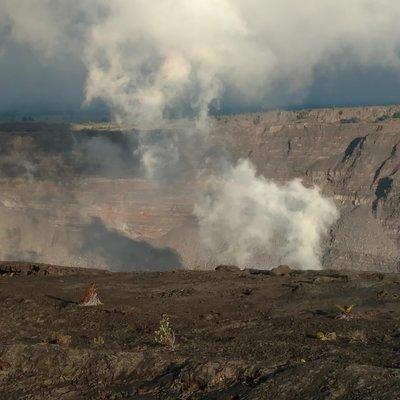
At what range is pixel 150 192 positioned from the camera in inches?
3044

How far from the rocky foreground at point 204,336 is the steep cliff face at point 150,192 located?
39.4m

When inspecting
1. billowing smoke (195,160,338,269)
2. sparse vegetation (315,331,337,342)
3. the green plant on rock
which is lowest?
sparse vegetation (315,331,337,342)

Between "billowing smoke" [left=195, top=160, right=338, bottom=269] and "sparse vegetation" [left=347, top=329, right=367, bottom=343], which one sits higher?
"billowing smoke" [left=195, top=160, right=338, bottom=269]

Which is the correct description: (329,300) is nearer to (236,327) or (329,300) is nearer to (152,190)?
(236,327)

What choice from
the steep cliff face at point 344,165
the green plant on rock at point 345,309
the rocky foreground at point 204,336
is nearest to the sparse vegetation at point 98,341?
the rocky foreground at point 204,336

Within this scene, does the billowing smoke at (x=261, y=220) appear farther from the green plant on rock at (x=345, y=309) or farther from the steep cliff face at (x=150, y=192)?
the green plant on rock at (x=345, y=309)

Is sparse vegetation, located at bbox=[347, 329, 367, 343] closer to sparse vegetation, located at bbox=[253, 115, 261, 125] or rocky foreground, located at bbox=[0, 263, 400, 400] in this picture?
rocky foreground, located at bbox=[0, 263, 400, 400]

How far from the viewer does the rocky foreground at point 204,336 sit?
13461 millimetres

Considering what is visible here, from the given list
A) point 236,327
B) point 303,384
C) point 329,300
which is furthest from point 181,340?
point 329,300

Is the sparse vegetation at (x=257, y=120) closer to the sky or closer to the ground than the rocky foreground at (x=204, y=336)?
closer to the sky

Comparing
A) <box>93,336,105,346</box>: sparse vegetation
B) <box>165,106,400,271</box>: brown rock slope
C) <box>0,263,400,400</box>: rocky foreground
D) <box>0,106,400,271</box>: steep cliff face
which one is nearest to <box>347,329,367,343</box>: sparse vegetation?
<box>0,263,400,400</box>: rocky foreground

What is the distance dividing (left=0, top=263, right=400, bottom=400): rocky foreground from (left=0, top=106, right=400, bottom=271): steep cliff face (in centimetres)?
3943

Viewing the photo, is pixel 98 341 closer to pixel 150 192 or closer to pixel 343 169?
pixel 150 192

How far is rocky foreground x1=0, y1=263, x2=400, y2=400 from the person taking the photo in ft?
44.2
